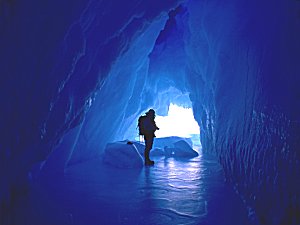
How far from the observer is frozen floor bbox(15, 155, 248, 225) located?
3.63 metres

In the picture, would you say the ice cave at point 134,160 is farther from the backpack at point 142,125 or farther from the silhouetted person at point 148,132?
the backpack at point 142,125

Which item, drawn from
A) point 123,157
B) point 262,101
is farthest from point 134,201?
point 123,157

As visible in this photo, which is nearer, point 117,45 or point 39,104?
point 39,104

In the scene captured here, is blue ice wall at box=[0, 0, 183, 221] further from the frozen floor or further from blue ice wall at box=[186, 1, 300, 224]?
blue ice wall at box=[186, 1, 300, 224]

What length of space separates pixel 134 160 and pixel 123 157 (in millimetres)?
356

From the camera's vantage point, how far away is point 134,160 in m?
8.27

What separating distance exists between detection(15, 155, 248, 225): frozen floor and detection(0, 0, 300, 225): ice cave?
0.02m

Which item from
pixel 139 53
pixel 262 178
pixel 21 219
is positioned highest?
pixel 139 53

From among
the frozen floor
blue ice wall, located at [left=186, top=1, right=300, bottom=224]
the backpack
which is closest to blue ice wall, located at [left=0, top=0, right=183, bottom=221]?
the frozen floor

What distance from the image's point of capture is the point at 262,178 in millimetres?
3453

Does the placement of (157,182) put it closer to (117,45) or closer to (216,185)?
(216,185)

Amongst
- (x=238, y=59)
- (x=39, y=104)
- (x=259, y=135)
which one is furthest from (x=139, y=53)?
(x=259, y=135)

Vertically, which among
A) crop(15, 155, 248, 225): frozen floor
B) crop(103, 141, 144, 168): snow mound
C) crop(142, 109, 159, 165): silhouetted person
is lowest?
crop(15, 155, 248, 225): frozen floor

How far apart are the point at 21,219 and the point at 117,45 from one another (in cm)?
432
